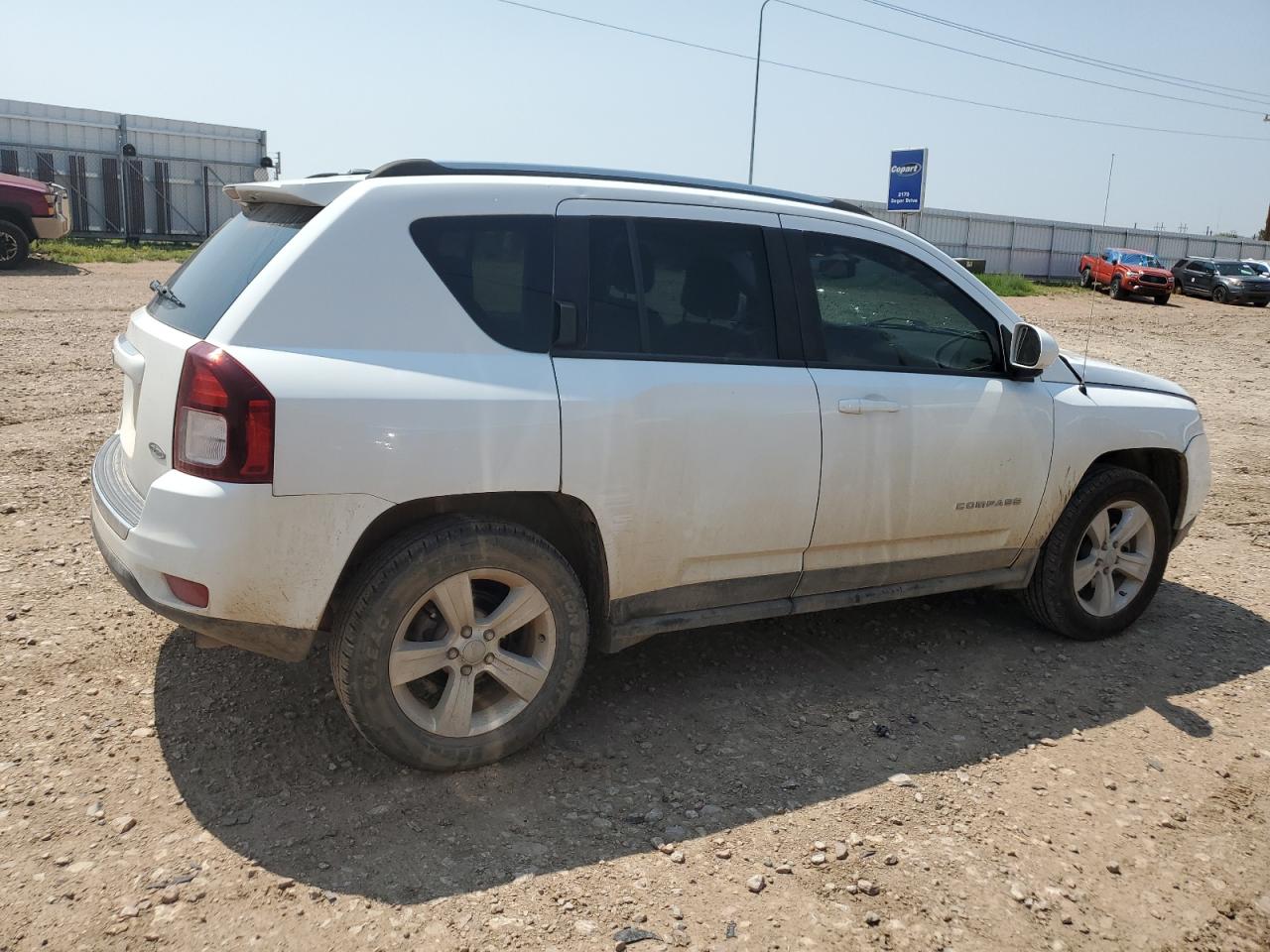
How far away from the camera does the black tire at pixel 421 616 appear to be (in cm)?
320

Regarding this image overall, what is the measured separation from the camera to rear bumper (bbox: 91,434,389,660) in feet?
9.89

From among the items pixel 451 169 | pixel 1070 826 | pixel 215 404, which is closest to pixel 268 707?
pixel 215 404

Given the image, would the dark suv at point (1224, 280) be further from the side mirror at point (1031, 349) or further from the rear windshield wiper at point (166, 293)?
the rear windshield wiper at point (166, 293)

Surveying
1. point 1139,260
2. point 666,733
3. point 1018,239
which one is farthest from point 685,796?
point 1018,239

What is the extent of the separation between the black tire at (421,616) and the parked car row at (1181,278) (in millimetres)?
31232

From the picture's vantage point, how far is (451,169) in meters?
3.51

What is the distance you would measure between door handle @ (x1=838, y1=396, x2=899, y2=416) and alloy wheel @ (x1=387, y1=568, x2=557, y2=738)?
1.37 metres

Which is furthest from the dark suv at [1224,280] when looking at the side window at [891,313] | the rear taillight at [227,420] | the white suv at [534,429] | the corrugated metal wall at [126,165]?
the rear taillight at [227,420]

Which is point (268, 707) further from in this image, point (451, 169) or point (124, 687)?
point (451, 169)

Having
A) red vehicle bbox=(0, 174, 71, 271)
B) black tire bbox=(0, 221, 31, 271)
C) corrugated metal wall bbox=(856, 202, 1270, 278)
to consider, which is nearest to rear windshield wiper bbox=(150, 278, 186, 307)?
red vehicle bbox=(0, 174, 71, 271)

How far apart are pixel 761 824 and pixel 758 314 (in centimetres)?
180

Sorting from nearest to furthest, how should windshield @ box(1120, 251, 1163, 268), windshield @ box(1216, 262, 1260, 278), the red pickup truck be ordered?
the red pickup truck
windshield @ box(1120, 251, 1163, 268)
windshield @ box(1216, 262, 1260, 278)

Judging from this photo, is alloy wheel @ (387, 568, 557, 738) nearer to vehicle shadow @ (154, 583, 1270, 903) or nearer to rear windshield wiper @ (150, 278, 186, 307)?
vehicle shadow @ (154, 583, 1270, 903)

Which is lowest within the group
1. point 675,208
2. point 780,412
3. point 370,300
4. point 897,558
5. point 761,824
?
point 761,824
